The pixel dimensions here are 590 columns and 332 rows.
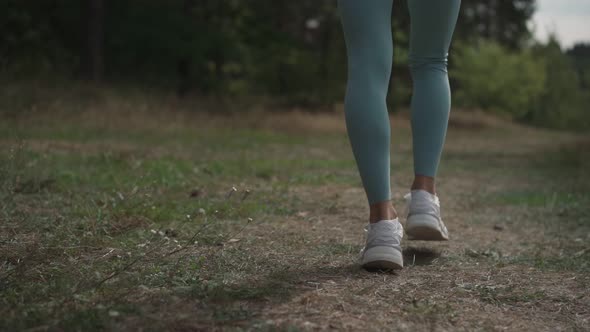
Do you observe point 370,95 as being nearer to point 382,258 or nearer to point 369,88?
point 369,88

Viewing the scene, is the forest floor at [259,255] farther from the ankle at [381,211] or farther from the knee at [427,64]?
the knee at [427,64]

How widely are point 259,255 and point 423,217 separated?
0.60 m

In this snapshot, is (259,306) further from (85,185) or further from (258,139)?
(258,139)

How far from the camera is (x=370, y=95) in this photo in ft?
7.01

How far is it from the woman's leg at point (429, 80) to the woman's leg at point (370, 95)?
0.84 ft

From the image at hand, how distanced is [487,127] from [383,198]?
67.8 feet

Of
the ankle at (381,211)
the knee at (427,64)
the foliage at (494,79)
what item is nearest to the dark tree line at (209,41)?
the foliage at (494,79)

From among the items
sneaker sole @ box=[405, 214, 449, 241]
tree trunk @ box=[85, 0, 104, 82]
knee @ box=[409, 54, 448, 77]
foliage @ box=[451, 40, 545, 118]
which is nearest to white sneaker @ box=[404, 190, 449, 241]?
sneaker sole @ box=[405, 214, 449, 241]

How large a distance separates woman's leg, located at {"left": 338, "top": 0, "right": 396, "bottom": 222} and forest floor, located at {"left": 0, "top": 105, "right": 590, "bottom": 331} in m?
0.30

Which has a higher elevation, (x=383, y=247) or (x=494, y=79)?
(x=383, y=247)

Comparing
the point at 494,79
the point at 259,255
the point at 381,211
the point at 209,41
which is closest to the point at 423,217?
the point at 381,211

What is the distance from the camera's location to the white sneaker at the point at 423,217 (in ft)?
7.57

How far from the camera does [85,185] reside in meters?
4.27

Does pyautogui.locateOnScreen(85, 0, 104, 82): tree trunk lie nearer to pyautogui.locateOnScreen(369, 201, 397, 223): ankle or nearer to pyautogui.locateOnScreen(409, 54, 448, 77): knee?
pyautogui.locateOnScreen(409, 54, 448, 77): knee
